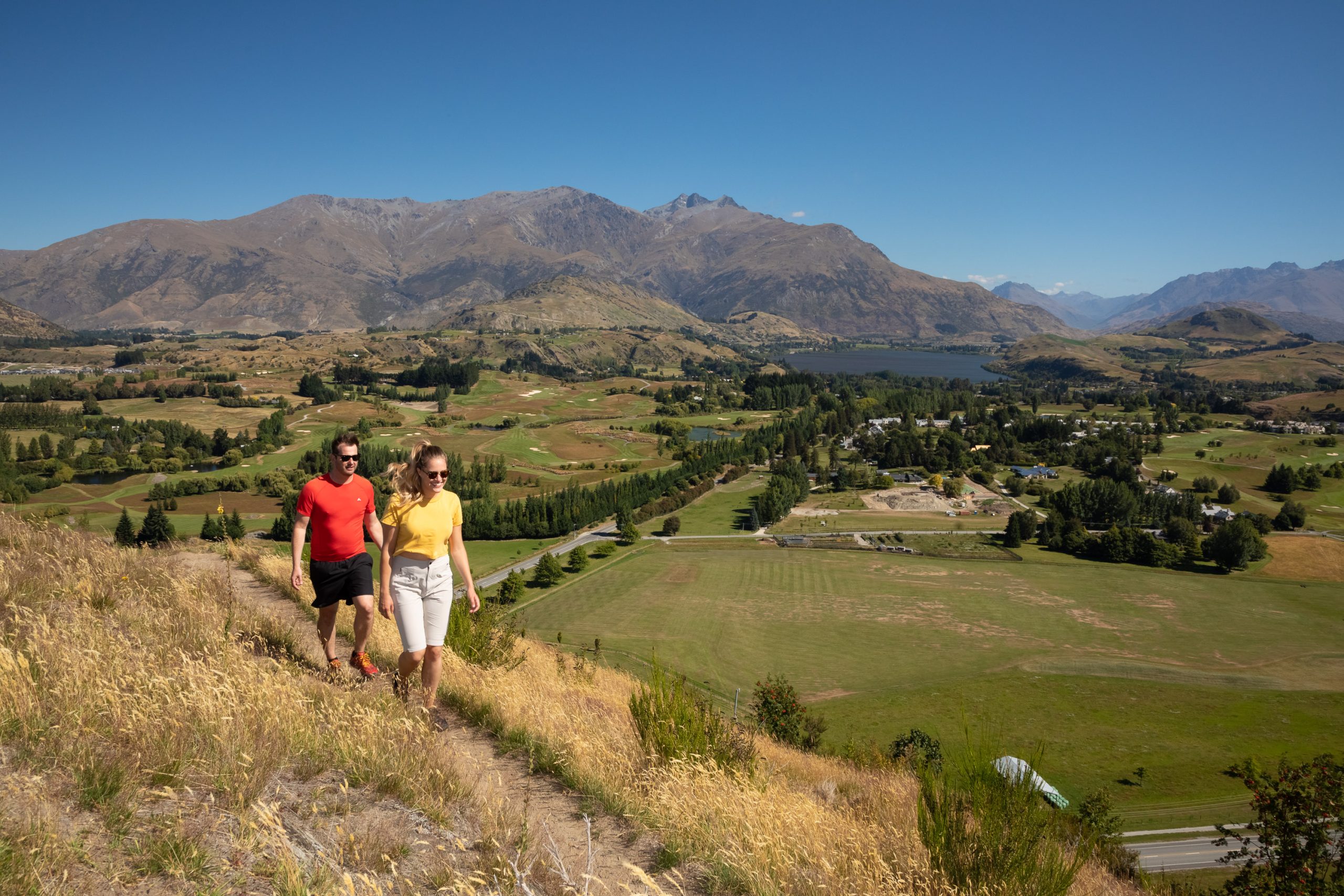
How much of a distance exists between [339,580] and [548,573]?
61.2 metres

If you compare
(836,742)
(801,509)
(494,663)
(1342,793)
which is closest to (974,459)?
(801,509)

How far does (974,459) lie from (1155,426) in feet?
198

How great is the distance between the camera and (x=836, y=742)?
35906 mm

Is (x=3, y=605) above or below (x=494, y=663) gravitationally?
above

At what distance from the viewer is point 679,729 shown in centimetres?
623

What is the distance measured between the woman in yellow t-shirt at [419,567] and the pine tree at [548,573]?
2430 inches

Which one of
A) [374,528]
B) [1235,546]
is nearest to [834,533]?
[1235,546]

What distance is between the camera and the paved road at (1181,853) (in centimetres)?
2673

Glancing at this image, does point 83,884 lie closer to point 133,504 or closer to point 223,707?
point 223,707

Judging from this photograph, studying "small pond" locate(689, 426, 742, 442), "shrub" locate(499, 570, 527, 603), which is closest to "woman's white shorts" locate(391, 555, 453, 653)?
"shrub" locate(499, 570, 527, 603)

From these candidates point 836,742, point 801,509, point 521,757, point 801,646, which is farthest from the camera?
point 801,509

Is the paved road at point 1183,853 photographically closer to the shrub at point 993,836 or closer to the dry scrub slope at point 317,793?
the dry scrub slope at point 317,793

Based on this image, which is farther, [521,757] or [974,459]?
[974,459]

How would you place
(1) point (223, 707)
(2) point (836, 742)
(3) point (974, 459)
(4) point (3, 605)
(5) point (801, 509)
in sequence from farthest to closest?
(3) point (974, 459), (5) point (801, 509), (2) point (836, 742), (4) point (3, 605), (1) point (223, 707)
